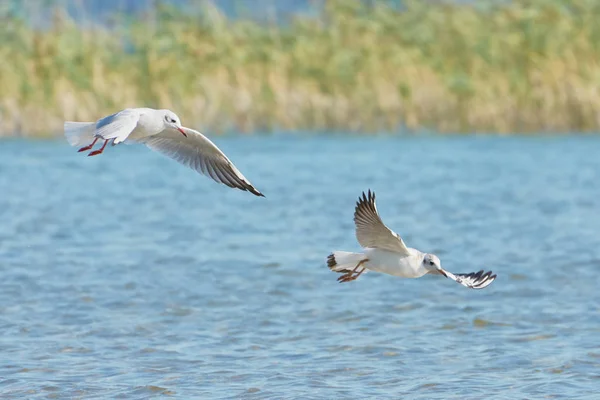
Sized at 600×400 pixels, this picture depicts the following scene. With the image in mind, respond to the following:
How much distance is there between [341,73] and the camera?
75.3 ft

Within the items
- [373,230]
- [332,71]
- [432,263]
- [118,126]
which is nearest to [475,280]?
[432,263]

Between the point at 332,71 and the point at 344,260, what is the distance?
15611mm

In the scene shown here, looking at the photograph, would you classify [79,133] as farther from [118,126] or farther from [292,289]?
[292,289]

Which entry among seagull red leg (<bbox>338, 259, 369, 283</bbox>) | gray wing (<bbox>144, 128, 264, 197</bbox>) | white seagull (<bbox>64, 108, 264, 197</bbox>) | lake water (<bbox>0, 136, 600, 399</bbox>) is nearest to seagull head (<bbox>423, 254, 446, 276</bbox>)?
seagull red leg (<bbox>338, 259, 369, 283</bbox>)

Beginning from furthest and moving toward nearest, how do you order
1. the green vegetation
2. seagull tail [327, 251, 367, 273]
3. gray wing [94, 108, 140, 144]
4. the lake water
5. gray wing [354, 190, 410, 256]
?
the green vegetation, the lake water, seagull tail [327, 251, 367, 273], gray wing [354, 190, 410, 256], gray wing [94, 108, 140, 144]

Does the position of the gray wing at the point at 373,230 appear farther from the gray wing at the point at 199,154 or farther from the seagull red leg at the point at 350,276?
the gray wing at the point at 199,154

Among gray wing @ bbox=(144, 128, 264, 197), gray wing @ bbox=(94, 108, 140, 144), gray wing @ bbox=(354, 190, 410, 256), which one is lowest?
gray wing @ bbox=(354, 190, 410, 256)

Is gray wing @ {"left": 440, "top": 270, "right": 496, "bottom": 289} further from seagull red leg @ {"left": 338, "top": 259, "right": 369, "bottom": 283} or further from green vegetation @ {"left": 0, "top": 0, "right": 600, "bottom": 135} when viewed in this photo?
green vegetation @ {"left": 0, "top": 0, "right": 600, "bottom": 135}

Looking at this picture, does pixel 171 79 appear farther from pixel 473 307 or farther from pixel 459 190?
pixel 473 307

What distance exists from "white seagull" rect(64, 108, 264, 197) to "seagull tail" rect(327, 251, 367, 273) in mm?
599

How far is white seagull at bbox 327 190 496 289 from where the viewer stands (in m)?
7.16

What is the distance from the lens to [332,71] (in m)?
22.9

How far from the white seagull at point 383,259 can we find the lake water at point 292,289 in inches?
24.9

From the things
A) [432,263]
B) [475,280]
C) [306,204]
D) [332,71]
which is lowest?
[475,280]
